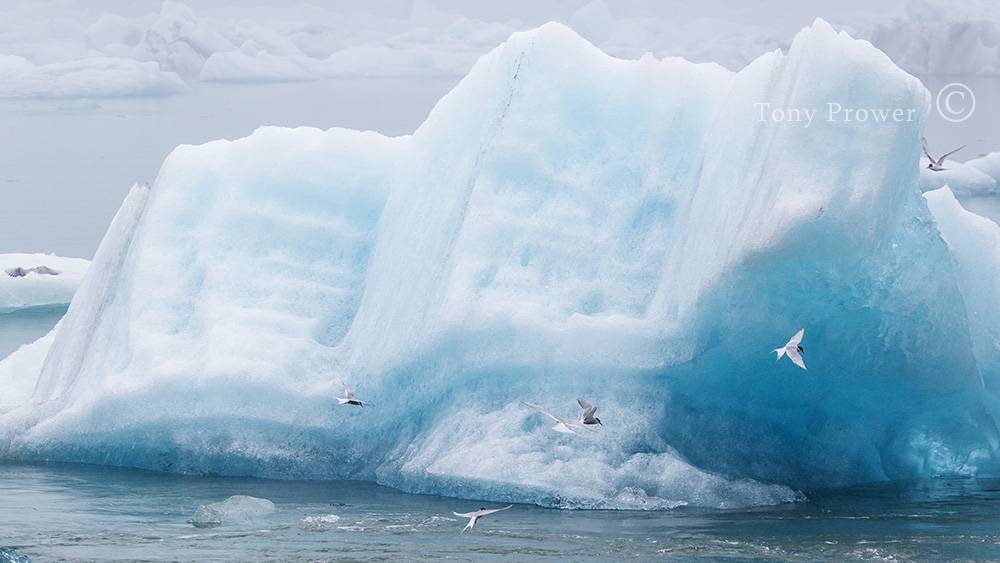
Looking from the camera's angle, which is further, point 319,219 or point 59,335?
point 59,335

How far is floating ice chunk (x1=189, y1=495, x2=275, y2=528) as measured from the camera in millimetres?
9195

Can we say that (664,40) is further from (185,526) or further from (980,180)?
(185,526)

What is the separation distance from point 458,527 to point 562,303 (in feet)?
6.51

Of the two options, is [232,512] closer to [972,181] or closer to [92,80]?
[972,181]

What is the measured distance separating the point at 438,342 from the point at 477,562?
2504mm

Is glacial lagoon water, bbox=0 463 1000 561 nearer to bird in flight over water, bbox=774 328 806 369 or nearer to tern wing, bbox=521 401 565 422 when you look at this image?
tern wing, bbox=521 401 565 422

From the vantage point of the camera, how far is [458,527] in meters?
8.88

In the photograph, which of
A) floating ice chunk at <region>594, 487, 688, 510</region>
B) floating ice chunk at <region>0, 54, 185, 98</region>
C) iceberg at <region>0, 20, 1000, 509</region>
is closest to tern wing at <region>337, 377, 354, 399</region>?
iceberg at <region>0, 20, 1000, 509</region>

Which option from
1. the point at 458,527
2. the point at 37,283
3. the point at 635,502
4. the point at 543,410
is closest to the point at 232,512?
the point at 458,527

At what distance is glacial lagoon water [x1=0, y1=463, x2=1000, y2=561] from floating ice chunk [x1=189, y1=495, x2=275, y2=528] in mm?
65

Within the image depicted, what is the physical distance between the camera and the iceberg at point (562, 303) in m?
9.69

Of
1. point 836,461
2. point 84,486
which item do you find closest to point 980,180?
point 836,461

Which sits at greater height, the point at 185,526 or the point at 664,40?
the point at 664,40

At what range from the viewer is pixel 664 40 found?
40.7 meters
